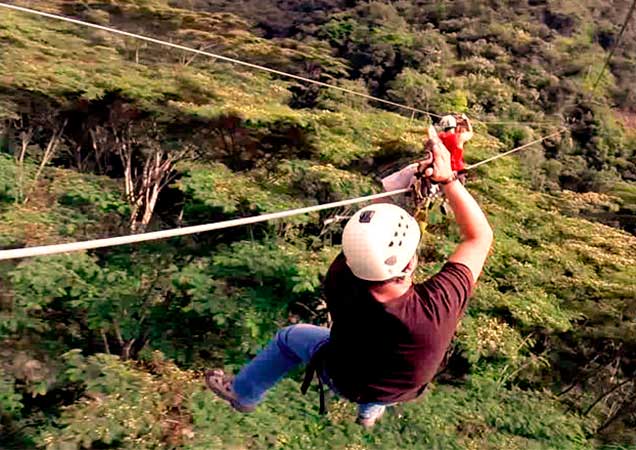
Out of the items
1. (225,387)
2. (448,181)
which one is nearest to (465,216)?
(448,181)

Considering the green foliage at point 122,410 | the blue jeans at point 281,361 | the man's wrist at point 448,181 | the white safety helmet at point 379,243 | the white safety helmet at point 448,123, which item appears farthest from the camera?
the green foliage at point 122,410

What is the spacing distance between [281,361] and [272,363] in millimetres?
31

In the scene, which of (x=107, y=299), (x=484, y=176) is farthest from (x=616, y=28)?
(x=107, y=299)

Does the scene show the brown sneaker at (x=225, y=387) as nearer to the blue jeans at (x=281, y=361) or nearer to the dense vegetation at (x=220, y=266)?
the blue jeans at (x=281, y=361)

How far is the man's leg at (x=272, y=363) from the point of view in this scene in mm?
→ 1973

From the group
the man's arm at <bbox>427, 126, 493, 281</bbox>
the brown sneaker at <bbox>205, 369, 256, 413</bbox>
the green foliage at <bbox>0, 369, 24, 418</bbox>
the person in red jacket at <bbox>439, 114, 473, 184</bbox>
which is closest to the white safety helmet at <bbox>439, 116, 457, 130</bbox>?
the person in red jacket at <bbox>439, 114, 473, 184</bbox>

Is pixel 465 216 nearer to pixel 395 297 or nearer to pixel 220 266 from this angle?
pixel 395 297

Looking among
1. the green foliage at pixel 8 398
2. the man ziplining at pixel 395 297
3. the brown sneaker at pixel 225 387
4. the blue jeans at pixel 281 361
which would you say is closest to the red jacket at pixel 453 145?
the man ziplining at pixel 395 297

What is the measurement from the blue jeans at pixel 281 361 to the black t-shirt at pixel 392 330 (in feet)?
0.79

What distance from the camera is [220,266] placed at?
194 inches

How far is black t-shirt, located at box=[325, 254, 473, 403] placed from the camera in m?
1.49

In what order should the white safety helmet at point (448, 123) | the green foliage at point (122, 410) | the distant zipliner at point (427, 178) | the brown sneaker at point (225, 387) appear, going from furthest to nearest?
the green foliage at point (122, 410)
the brown sneaker at point (225, 387)
the white safety helmet at point (448, 123)
the distant zipliner at point (427, 178)

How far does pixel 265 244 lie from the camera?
5.12 m

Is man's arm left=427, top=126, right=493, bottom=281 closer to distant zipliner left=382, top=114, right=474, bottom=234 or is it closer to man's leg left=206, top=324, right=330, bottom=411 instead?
distant zipliner left=382, top=114, right=474, bottom=234
